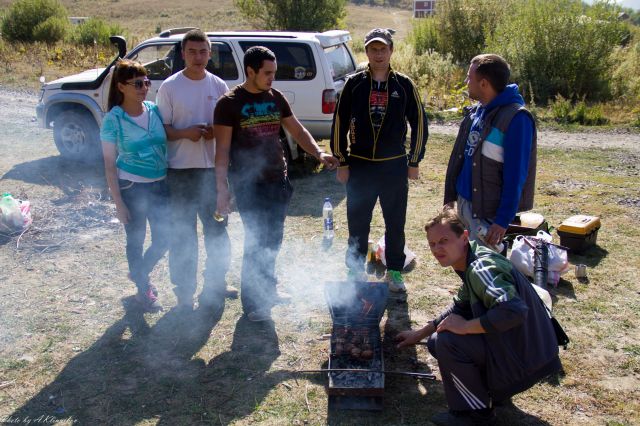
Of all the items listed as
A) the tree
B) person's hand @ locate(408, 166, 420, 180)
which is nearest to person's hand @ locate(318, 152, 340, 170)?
person's hand @ locate(408, 166, 420, 180)

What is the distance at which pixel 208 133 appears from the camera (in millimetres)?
4180

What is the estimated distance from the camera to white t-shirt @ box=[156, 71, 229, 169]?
13.6 feet

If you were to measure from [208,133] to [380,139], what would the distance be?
133 cm

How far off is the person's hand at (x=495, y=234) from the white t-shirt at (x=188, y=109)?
211cm

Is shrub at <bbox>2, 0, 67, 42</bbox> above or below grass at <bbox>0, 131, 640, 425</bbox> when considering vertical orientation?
above

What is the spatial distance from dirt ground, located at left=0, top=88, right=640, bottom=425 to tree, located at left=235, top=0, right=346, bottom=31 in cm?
1458

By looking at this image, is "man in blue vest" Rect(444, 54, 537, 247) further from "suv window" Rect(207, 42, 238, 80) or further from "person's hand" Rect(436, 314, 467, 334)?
"suv window" Rect(207, 42, 238, 80)

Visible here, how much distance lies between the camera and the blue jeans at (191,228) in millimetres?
4340

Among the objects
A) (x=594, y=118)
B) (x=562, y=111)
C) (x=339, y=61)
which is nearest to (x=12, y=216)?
(x=339, y=61)

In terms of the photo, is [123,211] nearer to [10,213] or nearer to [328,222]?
[328,222]

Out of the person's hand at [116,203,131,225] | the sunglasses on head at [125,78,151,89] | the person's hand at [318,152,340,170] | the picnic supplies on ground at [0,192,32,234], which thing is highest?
the sunglasses on head at [125,78,151,89]

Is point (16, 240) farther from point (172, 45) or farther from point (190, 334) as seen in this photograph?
point (172, 45)

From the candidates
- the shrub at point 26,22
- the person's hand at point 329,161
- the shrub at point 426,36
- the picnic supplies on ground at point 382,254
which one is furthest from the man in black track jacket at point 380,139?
the shrub at point 26,22

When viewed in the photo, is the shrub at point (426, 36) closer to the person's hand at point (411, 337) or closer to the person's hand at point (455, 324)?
the person's hand at point (411, 337)
